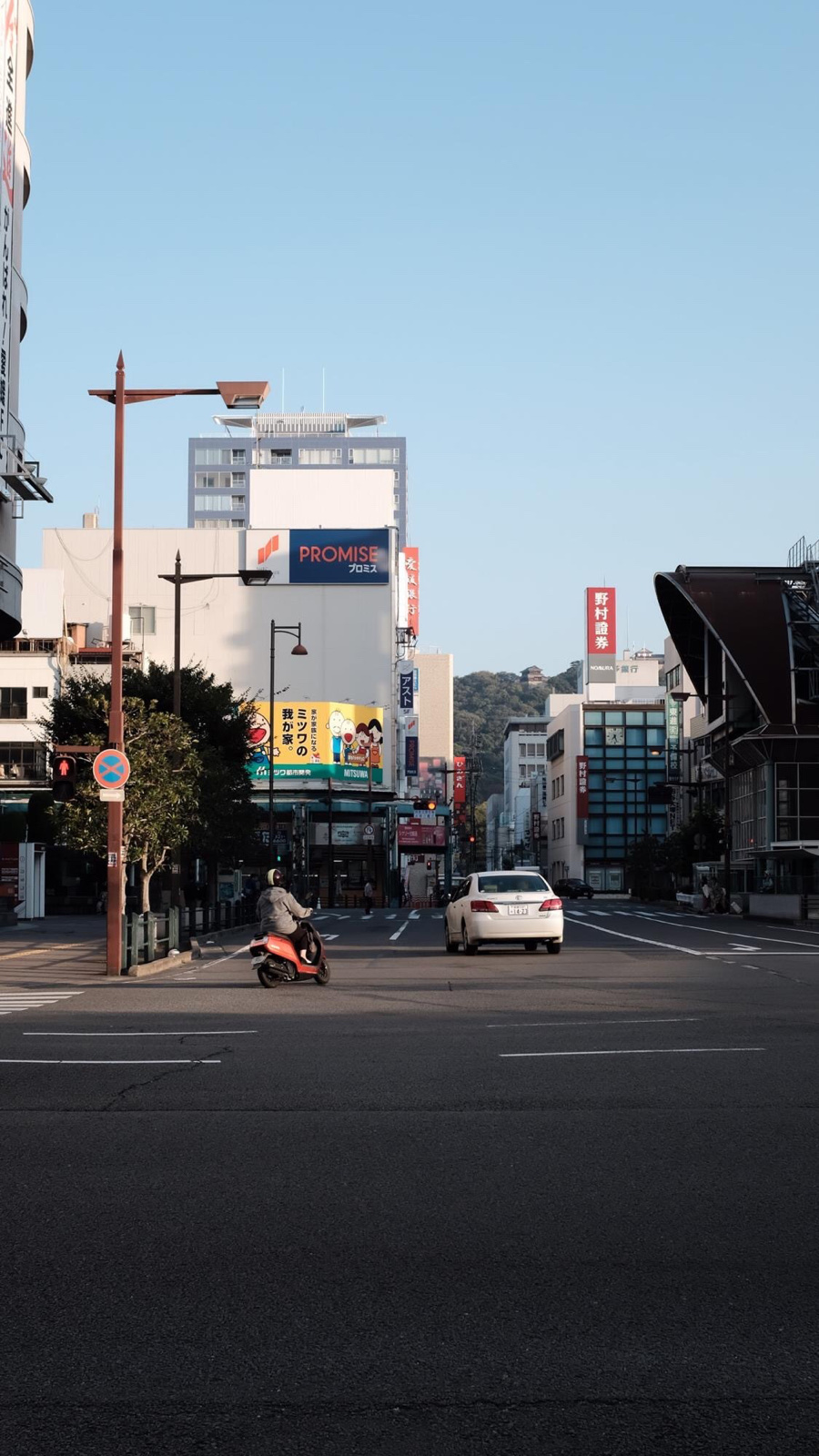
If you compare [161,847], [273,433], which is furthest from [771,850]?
[273,433]

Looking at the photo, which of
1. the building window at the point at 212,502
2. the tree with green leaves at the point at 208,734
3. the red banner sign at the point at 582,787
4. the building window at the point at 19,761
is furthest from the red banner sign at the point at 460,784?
the tree with green leaves at the point at 208,734

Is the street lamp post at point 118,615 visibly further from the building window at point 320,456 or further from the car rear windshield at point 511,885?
the building window at point 320,456

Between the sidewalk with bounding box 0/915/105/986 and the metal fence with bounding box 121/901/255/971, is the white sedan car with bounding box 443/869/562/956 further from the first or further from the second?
the sidewalk with bounding box 0/915/105/986

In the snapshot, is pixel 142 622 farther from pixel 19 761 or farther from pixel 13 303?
pixel 13 303

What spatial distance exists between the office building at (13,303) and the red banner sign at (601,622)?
10097cm

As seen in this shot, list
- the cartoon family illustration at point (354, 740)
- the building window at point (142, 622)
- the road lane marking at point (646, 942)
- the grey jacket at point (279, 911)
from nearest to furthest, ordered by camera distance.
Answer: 1. the grey jacket at point (279, 911)
2. the road lane marking at point (646, 942)
3. the cartoon family illustration at point (354, 740)
4. the building window at point (142, 622)

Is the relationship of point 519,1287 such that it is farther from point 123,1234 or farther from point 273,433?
point 273,433

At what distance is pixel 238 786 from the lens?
51188mm

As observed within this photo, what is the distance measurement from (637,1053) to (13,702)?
246 ft

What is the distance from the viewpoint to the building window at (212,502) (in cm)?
15250

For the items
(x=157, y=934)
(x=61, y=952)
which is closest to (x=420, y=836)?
(x=61, y=952)

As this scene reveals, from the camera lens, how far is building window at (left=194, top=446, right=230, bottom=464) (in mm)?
152000

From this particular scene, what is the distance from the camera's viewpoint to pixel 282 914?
20.5 m

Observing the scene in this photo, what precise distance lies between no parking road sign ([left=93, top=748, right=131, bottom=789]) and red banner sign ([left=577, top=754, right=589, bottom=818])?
113041 mm
